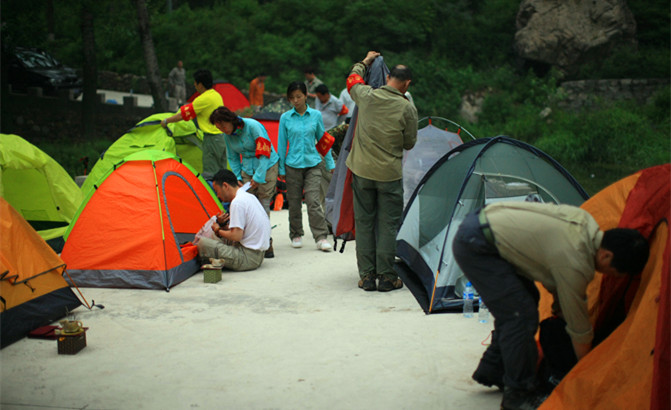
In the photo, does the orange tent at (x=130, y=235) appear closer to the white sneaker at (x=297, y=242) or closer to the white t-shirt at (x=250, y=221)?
the white t-shirt at (x=250, y=221)

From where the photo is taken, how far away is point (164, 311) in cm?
547

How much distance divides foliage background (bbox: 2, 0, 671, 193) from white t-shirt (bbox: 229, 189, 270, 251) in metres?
9.94

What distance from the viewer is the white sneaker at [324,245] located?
7750 mm

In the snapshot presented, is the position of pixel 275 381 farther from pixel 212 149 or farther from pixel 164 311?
pixel 212 149

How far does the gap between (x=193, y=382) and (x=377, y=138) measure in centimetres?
274

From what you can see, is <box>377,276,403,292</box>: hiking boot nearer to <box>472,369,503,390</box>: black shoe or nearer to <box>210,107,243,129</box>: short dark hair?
<box>472,369,503,390</box>: black shoe

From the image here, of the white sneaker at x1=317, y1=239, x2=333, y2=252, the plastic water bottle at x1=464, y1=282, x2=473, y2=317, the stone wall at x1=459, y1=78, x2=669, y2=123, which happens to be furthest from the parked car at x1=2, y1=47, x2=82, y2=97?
the plastic water bottle at x1=464, y1=282, x2=473, y2=317

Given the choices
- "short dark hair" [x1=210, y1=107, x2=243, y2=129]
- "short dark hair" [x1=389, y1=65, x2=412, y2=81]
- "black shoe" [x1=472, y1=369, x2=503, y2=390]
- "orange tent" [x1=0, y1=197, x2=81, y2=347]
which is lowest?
"black shoe" [x1=472, y1=369, x2=503, y2=390]

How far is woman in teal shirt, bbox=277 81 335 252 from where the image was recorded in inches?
301

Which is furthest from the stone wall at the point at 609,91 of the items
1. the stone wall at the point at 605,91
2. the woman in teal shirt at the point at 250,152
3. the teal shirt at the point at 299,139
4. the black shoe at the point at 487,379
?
the black shoe at the point at 487,379

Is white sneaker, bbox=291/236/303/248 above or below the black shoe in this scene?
below

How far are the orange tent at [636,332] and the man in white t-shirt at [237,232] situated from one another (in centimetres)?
382

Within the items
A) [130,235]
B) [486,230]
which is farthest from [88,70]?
[486,230]

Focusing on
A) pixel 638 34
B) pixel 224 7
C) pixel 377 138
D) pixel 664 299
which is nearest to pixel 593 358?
pixel 664 299
